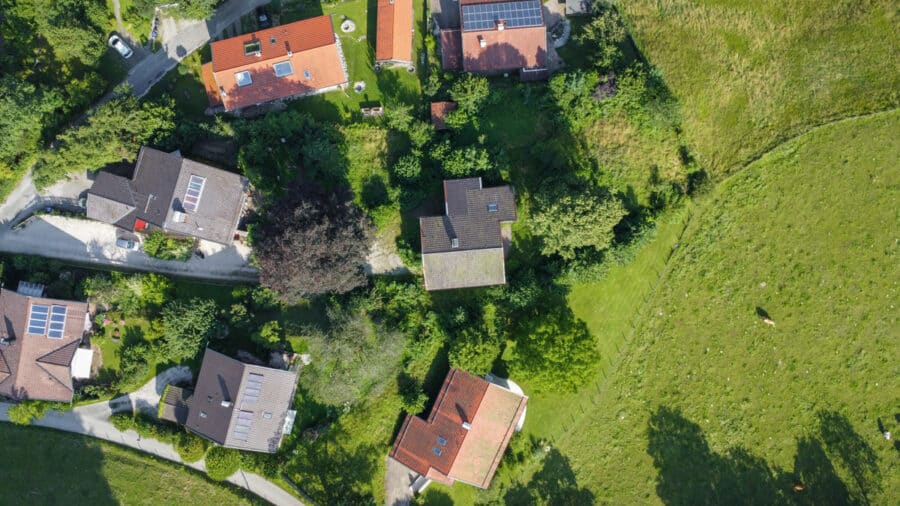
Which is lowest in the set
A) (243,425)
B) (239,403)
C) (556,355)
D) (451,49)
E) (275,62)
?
(243,425)

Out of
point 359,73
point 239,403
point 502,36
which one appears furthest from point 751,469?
point 359,73

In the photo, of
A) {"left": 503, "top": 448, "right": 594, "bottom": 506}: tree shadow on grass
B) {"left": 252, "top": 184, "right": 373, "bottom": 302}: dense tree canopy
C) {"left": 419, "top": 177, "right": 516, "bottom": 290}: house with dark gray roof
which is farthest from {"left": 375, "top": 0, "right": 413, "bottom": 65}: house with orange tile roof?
{"left": 503, "top": 448, "right": 594, "bottom": 506}: tree shadow on grass

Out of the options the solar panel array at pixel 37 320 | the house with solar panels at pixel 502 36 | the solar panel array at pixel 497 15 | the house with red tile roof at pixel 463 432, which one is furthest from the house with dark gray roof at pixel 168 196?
the solar panel array at pixel 497 15

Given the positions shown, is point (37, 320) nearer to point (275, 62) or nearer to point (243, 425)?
point (243, 425)

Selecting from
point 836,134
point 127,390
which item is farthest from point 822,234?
point 127,390

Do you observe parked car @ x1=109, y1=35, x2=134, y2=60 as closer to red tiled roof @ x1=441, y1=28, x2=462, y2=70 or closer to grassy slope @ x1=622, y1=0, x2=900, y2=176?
red tiled roof @ x1=441, y1=28, x2=462, y2=70

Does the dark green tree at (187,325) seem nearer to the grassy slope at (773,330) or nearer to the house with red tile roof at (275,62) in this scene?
the house with red tile roof at (275,62)
